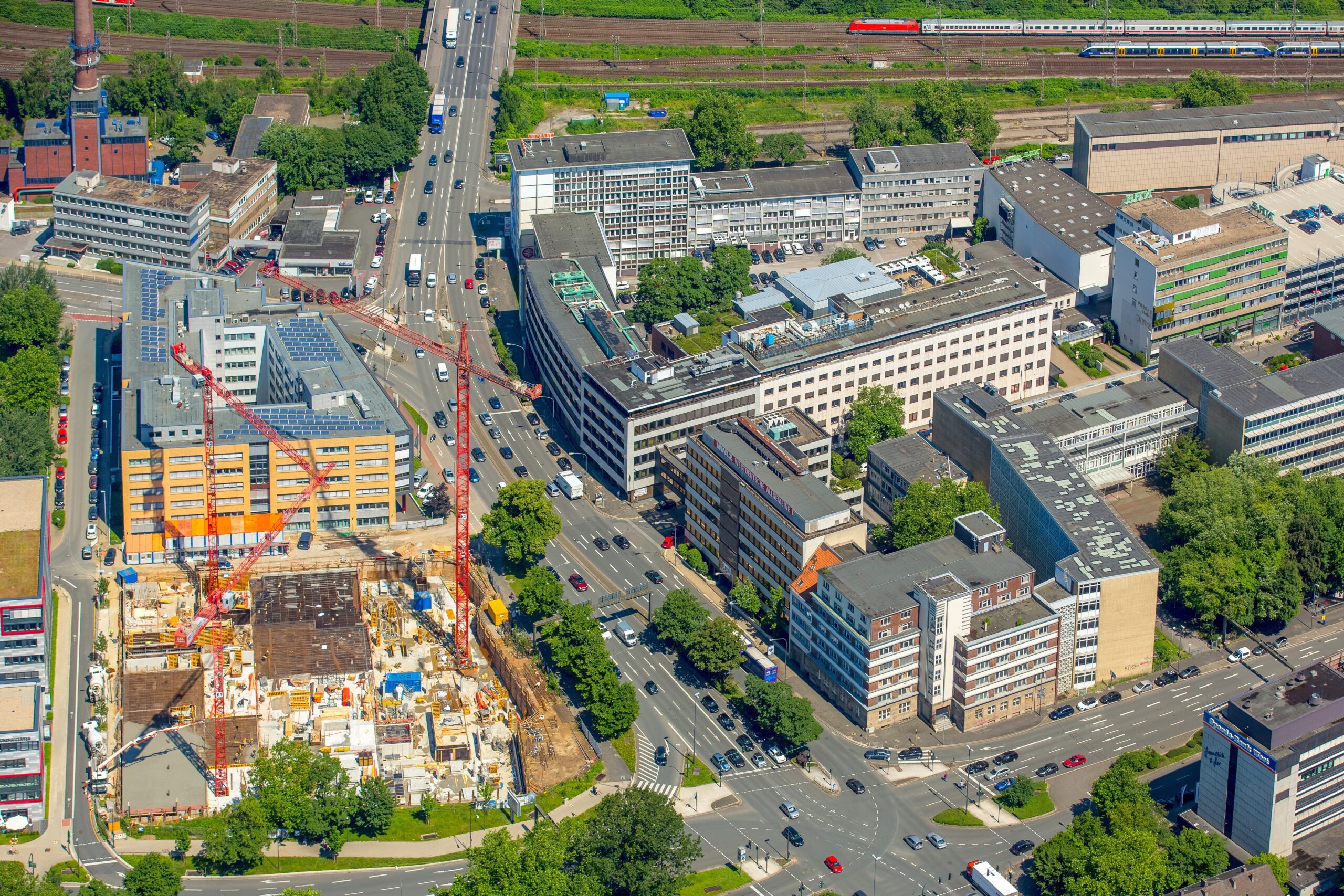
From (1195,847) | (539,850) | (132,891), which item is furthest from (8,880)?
(1195,847)

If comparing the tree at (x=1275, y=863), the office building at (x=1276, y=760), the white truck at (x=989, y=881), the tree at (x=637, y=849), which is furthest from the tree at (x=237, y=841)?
the tree at (x=1275, y=863)

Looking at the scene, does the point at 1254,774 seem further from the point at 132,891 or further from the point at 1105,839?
the point at 132,891

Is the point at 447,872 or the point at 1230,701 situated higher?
the point at 1230,701

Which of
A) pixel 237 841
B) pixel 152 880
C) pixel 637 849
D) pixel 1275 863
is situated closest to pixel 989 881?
pixel 1275 863

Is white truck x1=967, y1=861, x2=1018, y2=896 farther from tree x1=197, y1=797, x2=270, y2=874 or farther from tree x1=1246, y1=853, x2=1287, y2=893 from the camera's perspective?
tree x1=197, y1=797, x2=270, y2=874

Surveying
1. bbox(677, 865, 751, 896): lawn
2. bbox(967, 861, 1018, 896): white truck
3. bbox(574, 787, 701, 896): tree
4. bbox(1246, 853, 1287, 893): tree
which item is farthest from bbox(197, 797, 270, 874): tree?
bbox(1246, 853, 1287, 893): tree
